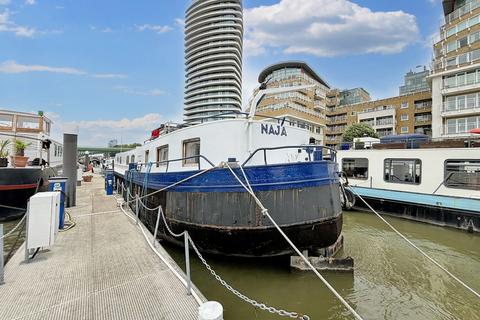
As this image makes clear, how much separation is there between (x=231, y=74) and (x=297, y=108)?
43.2 meters

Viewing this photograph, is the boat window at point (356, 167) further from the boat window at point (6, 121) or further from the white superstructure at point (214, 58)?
the white superstructure at point (214, 58)

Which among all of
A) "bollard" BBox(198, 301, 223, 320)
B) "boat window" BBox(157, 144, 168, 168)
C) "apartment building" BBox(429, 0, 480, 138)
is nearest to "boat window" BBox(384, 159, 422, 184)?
"boat window" BBox(157, 144, 168, 168)

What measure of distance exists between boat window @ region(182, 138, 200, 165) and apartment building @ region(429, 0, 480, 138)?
34565 mm

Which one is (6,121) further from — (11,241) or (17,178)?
(11,241)

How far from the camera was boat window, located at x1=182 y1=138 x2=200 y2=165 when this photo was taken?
7520 mm

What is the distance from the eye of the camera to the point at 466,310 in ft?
16.3

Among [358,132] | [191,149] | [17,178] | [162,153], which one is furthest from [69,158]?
[358,132]

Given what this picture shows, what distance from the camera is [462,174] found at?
11.1m

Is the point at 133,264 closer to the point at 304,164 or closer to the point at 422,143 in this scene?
the point at 304,164

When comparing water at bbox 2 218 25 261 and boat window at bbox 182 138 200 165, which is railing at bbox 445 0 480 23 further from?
water at bbox 2 218 25 261

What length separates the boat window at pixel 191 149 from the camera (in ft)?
24.7

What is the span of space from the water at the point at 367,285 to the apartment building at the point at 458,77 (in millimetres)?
30470

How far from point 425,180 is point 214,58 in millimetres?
81673

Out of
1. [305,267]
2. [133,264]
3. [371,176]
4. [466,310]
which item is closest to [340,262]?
[305,267]
